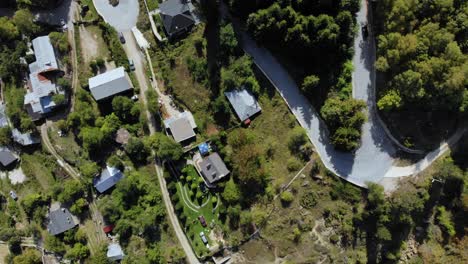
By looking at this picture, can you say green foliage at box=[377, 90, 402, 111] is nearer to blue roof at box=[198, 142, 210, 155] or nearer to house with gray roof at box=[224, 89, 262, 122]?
house with gray roof at box=[224, 89, 262, 122]

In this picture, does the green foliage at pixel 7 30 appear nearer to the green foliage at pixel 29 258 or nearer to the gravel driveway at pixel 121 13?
the gravel driveway at pixel 121 13

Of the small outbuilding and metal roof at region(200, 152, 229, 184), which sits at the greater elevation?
metal roof at region(200, 152, 229, 184)

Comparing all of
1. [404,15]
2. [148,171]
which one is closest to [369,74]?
[404,15]

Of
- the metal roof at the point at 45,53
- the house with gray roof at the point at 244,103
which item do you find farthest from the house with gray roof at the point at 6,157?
the house with gray roof at the point at 244,103

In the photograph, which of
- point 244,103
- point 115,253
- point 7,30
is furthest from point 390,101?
point 7,30

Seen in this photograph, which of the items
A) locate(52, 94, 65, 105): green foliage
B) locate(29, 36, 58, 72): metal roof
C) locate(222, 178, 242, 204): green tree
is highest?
locate(29, 36, 58, 72): metal roof

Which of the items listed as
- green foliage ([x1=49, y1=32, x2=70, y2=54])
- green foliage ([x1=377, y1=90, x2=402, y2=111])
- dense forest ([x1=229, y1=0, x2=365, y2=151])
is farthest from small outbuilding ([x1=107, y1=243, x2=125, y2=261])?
green foliage ([x1=377, y1=90, x2=402, y2=111])

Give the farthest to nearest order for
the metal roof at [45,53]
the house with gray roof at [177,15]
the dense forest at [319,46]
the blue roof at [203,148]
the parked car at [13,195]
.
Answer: the parked car at [13,195] → the metal roof at [45,53] → the blue roof at [203,148] → the house with gray roof at [177,15] → the dense forest at [319,46]
